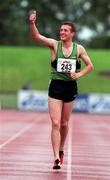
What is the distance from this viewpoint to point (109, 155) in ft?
47.4

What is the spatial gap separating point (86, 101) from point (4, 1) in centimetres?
2627

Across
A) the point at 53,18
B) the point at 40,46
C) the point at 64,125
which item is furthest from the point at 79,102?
the point at 53,18

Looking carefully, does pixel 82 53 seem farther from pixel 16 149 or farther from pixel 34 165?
pixel 16 149

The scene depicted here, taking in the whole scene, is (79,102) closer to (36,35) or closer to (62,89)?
(62,89)

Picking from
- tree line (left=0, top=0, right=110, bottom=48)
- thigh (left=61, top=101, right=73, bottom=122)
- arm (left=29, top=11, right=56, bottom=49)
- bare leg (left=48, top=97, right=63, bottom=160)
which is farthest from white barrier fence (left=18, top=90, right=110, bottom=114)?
arm (left=29, top=11, right=56, bottom=49)

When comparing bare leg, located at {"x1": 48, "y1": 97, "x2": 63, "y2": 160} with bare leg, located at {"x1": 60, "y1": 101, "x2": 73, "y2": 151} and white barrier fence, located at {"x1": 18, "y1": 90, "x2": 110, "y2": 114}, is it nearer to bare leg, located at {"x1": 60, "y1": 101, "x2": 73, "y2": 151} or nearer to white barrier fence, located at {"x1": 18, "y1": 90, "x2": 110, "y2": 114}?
bare leg, located at {"x1": 60, "y1": 101, "x2": 73, "y2": 151}

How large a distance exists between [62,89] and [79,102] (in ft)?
115

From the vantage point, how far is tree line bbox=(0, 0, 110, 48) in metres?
72.0

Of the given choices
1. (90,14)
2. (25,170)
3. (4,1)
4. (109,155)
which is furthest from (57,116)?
(90,14)

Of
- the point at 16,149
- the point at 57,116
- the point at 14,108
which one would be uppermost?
the point at 57,116

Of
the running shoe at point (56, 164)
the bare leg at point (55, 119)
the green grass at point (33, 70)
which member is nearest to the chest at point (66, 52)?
the bare leg at point (55, 119)

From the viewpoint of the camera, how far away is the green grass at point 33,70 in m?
51.7

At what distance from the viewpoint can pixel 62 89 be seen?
36.3 ft

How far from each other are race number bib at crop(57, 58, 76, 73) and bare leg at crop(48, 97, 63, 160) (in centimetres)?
47
